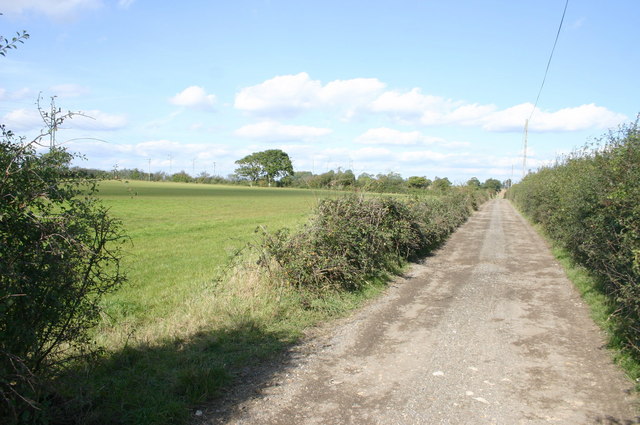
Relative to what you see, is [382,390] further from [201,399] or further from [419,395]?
[201,399]

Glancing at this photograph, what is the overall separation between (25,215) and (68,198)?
382mm

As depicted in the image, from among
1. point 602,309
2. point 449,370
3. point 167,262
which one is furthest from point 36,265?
point 167,262

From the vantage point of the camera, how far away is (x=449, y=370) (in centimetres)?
490

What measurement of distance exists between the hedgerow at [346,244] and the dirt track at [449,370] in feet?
3.34

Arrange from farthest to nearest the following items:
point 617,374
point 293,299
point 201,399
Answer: point 293,299 → point 617,374 → point 201,399

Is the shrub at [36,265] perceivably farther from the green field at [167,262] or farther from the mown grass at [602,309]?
the mown grass at [602,309]

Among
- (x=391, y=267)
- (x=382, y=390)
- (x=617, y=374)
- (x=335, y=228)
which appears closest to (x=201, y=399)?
(x=382, y=390)

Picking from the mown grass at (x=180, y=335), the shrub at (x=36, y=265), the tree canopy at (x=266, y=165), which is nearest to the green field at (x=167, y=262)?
the mown grass at (x=180, y=335)

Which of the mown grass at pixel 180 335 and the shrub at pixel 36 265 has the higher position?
the shrub at pixel 36 265

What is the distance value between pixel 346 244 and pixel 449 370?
175 inches

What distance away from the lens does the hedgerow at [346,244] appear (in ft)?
26.3

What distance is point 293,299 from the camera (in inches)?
291

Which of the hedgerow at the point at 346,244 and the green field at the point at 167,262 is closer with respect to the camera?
the green field at the point at 167,262

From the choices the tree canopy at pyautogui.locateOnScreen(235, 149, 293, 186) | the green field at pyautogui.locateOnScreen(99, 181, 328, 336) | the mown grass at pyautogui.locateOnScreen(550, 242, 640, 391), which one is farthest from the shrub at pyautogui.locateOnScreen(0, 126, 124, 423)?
the tree canopy at pyautogui.locateOnScreen(235, 149, 293, 186)
